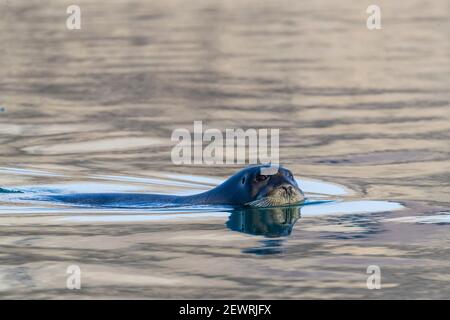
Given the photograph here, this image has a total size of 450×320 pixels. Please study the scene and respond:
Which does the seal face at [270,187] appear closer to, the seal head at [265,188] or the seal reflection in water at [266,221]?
the seal head at [265,188]

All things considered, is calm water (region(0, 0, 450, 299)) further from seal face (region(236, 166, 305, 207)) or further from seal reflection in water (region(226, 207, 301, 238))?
seal face (region(236, 166, 305, 207))

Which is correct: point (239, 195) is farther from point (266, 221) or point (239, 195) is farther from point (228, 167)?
point (228, 167)

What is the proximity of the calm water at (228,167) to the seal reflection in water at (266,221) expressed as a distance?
0.03 meters

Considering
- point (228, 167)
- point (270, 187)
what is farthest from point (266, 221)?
point (228, 167)

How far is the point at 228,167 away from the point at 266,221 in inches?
146

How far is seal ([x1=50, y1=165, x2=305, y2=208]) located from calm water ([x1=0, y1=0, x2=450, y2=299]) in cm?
22

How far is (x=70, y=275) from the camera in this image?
10484mm

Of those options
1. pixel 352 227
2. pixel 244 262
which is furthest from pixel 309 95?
pixel 244 262

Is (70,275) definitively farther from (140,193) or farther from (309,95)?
(309,95)

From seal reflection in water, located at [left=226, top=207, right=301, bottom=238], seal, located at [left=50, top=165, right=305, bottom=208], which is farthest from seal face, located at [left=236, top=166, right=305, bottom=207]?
seal reflection in water, located at [left=226, top=207, right=301, bottom=238]

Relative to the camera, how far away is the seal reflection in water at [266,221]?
1245 cm

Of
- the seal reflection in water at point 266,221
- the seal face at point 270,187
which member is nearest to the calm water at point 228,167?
the seal reflection in water at point 266,221

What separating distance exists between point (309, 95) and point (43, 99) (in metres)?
5.01

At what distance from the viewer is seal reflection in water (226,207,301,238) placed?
40.9ft
